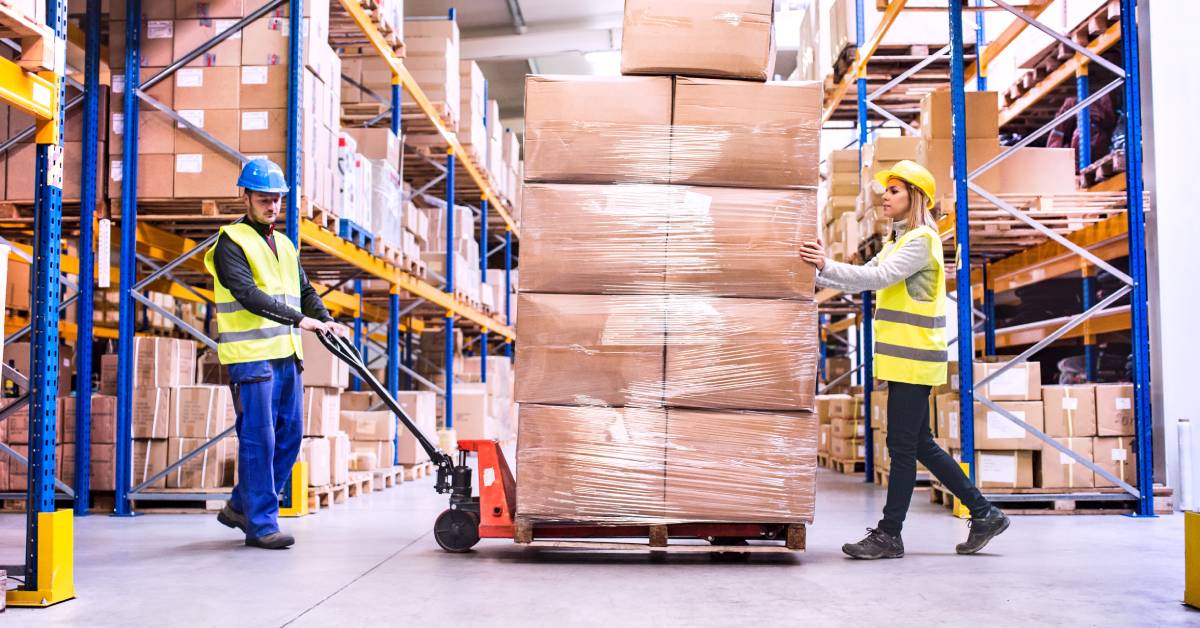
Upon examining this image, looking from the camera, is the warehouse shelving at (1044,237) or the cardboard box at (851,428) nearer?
the warehouse shelving at (1044,237)

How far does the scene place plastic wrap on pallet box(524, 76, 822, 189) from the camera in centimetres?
468

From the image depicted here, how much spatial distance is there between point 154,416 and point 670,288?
3778mm

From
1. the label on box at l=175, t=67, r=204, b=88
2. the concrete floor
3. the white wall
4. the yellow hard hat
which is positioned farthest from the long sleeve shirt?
the white wall

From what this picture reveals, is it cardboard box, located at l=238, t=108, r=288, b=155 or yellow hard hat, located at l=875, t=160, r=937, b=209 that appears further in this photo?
cardboard box, located at l=238, t=108, r=288, b=155

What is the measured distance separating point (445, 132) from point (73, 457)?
538cm

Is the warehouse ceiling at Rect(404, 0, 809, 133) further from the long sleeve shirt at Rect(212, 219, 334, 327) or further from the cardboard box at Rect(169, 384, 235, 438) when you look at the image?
the long sleeve shirt at Rect(212, 219, 334, 327)

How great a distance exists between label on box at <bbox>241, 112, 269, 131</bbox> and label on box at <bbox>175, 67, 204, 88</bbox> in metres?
0.39

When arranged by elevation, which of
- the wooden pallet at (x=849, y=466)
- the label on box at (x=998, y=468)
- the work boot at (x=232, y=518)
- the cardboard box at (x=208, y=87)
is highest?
the cardboard box at (x=208, y=87)

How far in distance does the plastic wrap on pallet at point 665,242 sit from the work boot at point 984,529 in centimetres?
130

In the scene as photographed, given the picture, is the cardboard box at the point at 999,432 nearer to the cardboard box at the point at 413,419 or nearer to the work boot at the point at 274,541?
the work boot at the point at 274,541

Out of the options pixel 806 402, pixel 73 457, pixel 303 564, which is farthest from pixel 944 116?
pixel 73 457

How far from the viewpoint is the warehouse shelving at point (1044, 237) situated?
6629mm

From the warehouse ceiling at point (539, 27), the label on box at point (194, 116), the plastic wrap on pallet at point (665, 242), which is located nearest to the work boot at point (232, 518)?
the plastic wrap on pallet at point (665, 242)

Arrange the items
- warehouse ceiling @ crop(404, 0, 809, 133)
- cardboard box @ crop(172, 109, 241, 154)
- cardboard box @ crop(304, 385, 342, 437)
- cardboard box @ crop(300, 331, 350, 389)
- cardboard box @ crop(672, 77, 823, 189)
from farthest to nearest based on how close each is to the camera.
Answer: warehouse ceiling @ crop(404, 0, 809, 133)
cardboard box @ crop(300, 331, 350, 389)
cardboard box @ crop(304, 385, 342, 437)
cardboard box @ crop(172, 109, 241, 154)
cardboard box @ crop(672, 77, 823, 189)
